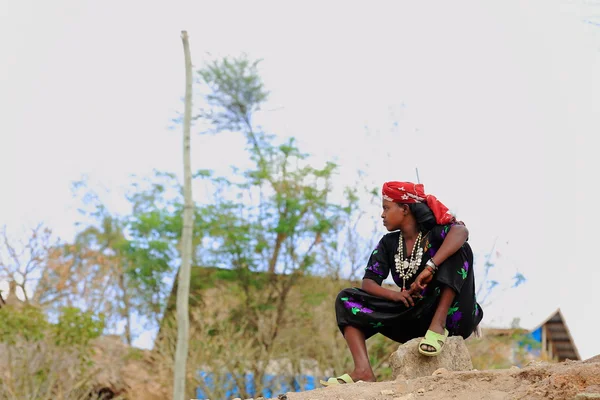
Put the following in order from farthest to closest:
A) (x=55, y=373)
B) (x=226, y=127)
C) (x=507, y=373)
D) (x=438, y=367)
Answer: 1. (x=226, y=127)
2. (x=55, y=373)
3. (x=438, y=367)
4. (x=507, y=373)

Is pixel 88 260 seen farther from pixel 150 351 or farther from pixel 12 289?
pixel 150 351

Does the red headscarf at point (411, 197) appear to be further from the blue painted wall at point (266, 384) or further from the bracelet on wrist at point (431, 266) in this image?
the blue painted wall at point (266, 384)

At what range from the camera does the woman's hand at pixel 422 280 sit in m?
4.78

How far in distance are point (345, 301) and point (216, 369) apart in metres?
10.3

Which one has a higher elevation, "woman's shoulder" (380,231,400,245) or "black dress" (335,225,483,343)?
"woman's shoulder" (380,231,400,245)

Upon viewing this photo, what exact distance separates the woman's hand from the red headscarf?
0.41 m

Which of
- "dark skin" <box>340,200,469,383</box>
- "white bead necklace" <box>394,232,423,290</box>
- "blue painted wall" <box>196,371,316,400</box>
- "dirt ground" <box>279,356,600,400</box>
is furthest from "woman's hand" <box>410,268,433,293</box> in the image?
"blue painted wall" <box>196,371,316,400</box>

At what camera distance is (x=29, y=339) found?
1245cm

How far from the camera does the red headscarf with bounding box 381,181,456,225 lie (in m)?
5.06

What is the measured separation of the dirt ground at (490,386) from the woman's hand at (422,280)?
662 mm

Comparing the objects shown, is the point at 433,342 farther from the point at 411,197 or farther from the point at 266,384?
the point at 266,384

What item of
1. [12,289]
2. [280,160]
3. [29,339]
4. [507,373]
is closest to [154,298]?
[12,289]

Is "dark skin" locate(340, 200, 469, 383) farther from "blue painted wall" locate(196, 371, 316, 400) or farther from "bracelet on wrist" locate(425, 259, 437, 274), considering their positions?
"blue painted wall" locate(196, 371, 316, 400)

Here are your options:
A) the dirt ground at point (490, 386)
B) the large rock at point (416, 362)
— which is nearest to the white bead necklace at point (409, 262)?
the large rock at point (416, 362)
